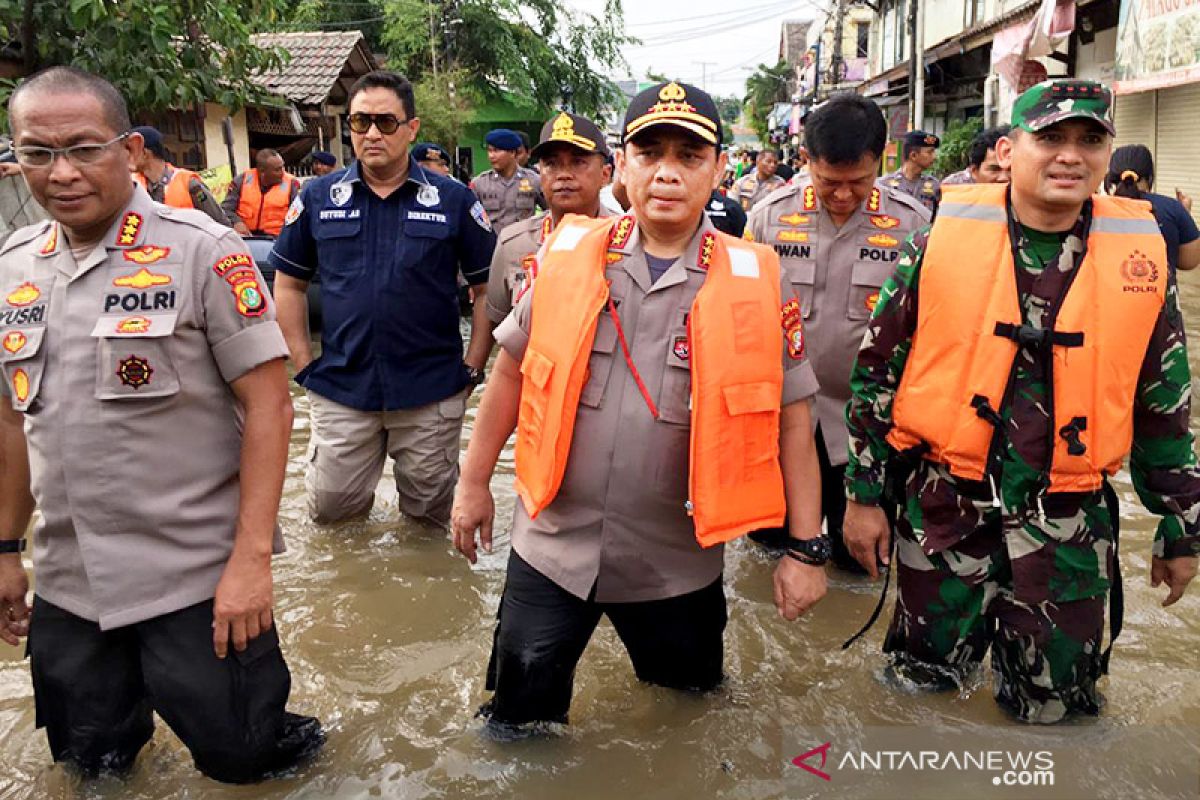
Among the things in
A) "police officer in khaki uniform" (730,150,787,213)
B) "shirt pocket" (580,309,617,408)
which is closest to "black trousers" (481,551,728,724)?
"shirt pocket" (580,309,617,408)

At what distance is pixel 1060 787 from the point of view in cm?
281

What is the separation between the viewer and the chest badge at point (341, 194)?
4309mm

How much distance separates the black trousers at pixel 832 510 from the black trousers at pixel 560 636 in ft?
4.72

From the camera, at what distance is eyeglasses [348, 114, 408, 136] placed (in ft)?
13.8

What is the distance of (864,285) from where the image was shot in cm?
410

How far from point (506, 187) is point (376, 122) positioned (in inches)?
239

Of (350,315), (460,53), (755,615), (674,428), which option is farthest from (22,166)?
(460,53)

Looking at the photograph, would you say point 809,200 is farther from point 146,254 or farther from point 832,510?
point 146,254

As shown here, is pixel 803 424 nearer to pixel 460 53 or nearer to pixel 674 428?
pixel 674 428

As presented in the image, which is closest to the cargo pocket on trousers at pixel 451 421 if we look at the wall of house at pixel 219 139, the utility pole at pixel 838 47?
the wall of house at pixel 219 139

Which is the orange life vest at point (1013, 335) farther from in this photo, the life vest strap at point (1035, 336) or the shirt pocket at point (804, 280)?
the shirt pocket at point (804, 280)

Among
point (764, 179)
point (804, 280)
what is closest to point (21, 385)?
point (804, 280)

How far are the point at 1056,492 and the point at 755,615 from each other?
168 cm

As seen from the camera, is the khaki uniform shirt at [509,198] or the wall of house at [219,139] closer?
the khaki uniform shirt at [509,198]
